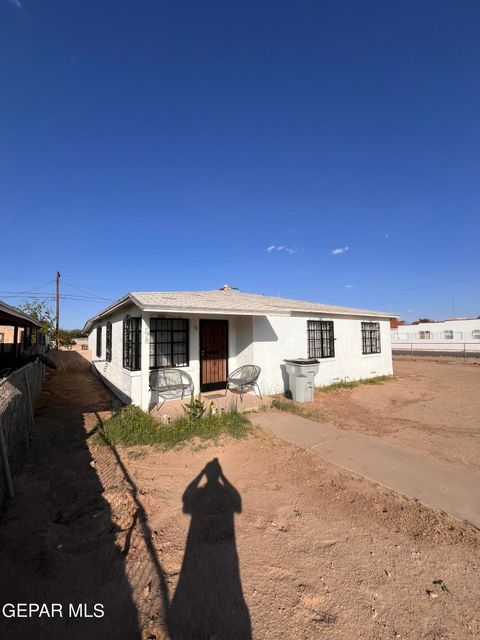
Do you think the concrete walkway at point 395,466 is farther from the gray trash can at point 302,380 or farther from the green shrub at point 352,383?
the green shrub at point 352,383

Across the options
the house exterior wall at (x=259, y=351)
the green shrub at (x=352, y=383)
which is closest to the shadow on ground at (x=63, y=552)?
the house exterior wall at (x=259, y=351)

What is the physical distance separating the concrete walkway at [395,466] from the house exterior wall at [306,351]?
2647 mm

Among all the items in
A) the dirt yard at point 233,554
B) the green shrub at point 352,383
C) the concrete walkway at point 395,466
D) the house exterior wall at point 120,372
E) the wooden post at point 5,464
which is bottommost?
the dirt yard at point 233,554

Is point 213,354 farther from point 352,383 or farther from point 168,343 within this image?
point 352,383

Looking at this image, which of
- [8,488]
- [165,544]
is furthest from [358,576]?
[8,488]

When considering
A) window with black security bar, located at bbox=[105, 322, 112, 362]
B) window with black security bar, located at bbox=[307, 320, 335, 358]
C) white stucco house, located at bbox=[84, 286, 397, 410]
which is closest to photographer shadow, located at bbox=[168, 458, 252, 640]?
white stucco house, located at bbox=[84, 286, 397, 410]

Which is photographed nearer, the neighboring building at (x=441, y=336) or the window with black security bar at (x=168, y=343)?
the window with black security bar at (x=168, y=343)

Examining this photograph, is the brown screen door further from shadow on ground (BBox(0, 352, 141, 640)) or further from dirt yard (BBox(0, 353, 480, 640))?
dirt yard (BBox(0, 353, 480, 640))

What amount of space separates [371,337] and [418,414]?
568 cm

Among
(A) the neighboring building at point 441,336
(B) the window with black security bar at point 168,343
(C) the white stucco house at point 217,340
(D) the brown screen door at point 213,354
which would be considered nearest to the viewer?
(C) the white stucco house at point 217,340

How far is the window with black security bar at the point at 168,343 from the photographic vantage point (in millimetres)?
7164

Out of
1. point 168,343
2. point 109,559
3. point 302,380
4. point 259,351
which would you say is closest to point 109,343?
point 168,343

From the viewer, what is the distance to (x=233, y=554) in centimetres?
255

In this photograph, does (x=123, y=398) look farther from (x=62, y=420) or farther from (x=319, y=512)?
(x=319, y=512)
